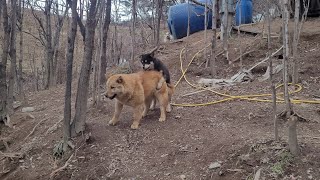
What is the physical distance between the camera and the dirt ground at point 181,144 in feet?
14.1

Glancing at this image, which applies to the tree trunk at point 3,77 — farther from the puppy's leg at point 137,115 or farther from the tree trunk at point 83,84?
the puppy's leg at point 137,115

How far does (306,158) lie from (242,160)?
72 centimetres

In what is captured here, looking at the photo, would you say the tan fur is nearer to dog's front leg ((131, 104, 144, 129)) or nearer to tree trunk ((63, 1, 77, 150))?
dog's front leg ((131, 104, 144, 129))

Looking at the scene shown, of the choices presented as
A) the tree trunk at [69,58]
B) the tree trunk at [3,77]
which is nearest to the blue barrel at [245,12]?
the tree trunk at [3,77]

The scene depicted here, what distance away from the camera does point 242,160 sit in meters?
4.36

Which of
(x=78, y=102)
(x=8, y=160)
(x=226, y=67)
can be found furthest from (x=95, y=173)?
(x=226, y=67)

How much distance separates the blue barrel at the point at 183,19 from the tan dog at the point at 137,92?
8.21 meters

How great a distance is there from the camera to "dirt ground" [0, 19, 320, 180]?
4.30 meters

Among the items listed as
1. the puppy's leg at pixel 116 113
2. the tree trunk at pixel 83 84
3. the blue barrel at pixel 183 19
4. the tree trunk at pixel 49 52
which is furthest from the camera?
the blue barrel at pixel 183 19

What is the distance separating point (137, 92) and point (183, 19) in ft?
29.5

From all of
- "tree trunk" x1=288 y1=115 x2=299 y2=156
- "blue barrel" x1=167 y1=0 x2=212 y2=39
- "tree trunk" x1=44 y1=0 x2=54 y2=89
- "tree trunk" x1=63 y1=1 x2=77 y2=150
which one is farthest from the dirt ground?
"blue barrel" x1=167 y1=0 x2=212 y2=39

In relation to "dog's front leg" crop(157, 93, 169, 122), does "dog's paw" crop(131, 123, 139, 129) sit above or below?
below

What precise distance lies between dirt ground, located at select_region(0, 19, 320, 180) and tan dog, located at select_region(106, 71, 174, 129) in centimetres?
22

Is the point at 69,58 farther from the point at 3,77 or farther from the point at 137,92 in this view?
the point at 3,77
